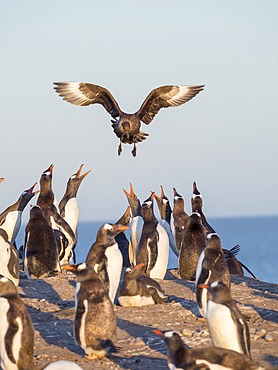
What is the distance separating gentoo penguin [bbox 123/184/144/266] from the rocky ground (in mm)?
2489

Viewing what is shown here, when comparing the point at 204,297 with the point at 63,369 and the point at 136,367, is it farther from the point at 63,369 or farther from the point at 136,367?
the point at 63,369

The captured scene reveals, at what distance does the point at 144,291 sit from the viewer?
855 centimetres

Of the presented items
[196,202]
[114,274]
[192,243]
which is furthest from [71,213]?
[114,274]

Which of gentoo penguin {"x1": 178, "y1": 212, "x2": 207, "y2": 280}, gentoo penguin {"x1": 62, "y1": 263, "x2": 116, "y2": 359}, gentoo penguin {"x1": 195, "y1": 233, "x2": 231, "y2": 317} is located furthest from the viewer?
gentoo penguin {"x1": 178, "y1": 212, "x2": 207, "y2": 280}

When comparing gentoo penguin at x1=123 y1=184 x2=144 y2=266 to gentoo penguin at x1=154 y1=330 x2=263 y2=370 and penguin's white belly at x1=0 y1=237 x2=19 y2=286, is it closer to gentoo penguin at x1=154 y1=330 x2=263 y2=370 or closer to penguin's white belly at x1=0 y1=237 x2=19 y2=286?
penguin's white belly at x1=0 y1=237 x2=19 y2=286

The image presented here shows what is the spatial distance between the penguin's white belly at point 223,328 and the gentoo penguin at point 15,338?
5.47 ft

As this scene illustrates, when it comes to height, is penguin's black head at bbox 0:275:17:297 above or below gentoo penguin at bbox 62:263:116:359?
above

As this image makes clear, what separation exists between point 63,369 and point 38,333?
8.49 feet

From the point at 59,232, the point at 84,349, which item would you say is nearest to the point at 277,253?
the point at 59,232

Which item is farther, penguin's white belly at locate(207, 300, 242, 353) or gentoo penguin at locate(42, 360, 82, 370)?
penguin's white belly at locate(207, 300, 242, 353)

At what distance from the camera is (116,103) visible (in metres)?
14.1

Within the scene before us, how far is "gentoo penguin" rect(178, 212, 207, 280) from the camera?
10.8 m

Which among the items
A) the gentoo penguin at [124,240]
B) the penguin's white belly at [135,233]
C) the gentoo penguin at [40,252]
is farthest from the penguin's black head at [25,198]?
the gentoo penguin at [40,252]

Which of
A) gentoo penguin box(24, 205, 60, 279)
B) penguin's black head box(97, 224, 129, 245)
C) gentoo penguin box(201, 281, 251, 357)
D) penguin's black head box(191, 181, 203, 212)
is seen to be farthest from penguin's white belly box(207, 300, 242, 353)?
penguin's black head box(191, 181, 203, 212)
